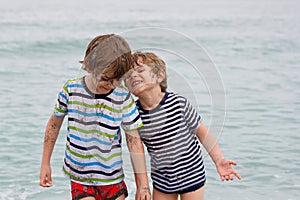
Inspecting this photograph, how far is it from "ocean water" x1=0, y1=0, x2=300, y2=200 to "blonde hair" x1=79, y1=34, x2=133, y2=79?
163 mm

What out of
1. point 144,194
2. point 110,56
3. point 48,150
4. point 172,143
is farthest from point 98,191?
point 110,56

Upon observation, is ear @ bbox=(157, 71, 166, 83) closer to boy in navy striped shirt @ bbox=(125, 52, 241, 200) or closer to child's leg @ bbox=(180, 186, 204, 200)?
boy in navy striped shirt @ bbox=(125, 52, 241, 200)

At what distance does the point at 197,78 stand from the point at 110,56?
Answer: 22.9 ft

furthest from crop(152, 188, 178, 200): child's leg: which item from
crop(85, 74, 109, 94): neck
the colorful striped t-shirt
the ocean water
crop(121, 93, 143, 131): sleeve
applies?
crop(85, 74, 109, 94): neck

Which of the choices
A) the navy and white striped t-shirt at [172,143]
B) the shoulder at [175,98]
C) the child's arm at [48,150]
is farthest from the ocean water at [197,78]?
the child's arm at [48,150]

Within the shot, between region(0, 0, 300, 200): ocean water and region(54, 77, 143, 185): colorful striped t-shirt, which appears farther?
region(0, 0, 300, 200): ocean water

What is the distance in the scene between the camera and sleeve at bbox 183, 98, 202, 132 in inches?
130

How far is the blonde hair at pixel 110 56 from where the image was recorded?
2.98m

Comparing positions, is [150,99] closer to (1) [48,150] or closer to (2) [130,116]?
(2) [130,116]

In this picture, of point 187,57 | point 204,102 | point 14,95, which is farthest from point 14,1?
point 187,57

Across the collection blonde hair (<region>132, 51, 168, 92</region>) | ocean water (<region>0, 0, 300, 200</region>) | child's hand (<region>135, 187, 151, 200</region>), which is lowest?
ocean water (<region>0, 0, 300, 200</region>)

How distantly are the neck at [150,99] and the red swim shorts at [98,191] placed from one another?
1.51 feet

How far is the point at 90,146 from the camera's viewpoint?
122 inches

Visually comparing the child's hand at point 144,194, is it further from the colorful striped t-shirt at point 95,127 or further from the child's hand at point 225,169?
the child's hand at point 225,169
